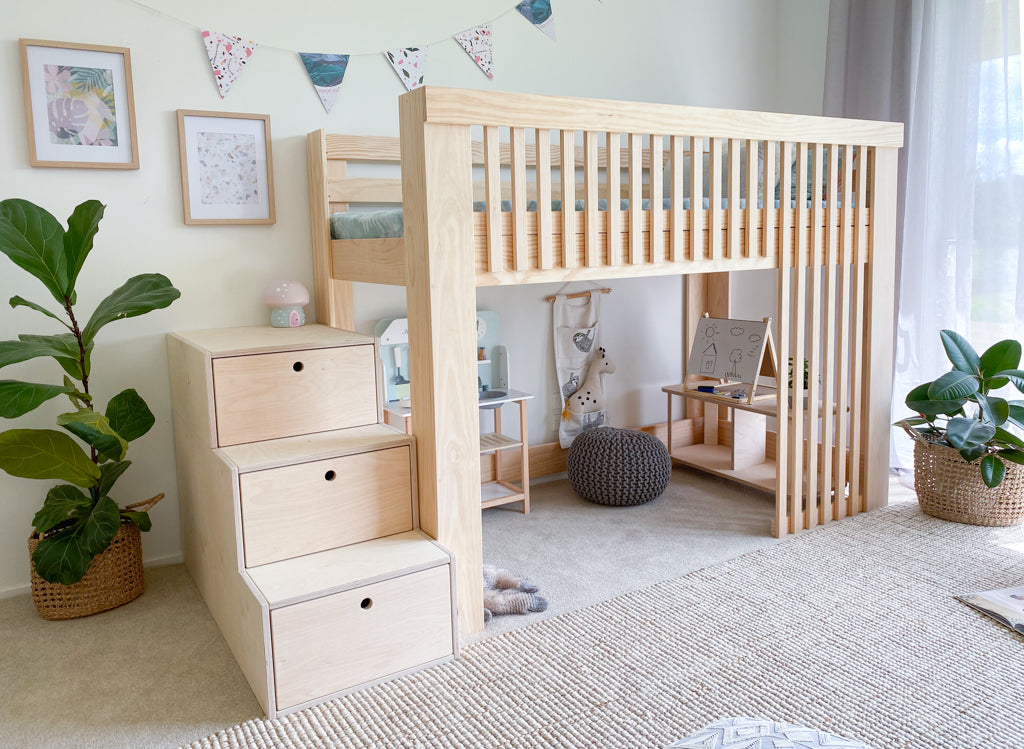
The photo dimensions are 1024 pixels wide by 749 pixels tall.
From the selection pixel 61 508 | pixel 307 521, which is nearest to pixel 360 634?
pixel 307 521

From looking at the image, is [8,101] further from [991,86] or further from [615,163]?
[991,86]

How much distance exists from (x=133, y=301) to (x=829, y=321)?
2.01m

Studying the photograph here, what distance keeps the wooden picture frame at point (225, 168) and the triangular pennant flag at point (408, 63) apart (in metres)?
0.45

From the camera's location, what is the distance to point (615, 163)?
217 centimetres

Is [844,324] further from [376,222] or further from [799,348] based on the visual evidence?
[376,222]

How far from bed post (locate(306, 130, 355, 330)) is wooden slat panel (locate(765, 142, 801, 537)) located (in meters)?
1.32

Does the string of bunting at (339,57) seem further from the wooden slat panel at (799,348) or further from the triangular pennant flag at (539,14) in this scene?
the wooden slat panel at (799,348)

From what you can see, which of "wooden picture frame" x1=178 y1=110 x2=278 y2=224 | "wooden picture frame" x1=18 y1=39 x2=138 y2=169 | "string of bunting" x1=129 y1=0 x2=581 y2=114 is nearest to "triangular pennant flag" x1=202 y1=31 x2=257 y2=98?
"string of bunting" x1=129 y1=0 x2=581 y2=114

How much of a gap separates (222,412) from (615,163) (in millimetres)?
1175

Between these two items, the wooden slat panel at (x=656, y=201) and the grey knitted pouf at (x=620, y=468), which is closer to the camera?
the wooden slat panel at (x=656, y=201)

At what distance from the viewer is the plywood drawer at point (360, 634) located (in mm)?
1651

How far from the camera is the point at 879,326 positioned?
267 cm

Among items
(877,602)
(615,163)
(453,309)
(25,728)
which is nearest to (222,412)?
(453,309)

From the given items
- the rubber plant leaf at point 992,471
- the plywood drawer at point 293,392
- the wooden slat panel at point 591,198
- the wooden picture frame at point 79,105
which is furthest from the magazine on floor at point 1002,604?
the wooden picture frame at point 79,105
